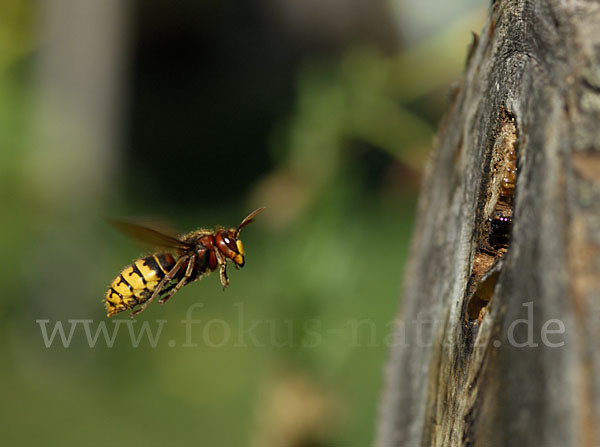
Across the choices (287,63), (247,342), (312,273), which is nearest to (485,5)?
(312,273)

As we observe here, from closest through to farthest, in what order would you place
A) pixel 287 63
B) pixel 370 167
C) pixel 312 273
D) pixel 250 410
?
pixel 312 273, pixel 250 410, pixel 370 167, pixel 287 63

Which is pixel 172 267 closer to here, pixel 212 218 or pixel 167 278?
pixel 167 278

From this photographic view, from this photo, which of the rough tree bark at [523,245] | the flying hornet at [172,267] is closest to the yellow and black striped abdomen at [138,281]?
the flying hornet at [172,267]

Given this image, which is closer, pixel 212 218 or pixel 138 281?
pixel 138 281

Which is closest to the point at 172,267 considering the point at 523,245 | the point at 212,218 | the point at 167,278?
the point at 167,278

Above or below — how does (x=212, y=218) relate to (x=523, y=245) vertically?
above

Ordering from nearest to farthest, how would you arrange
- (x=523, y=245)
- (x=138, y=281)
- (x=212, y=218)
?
(x=523, y=245), (x=138, y=281), (x=212, y=218)

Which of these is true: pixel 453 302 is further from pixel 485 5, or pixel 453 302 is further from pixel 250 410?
pixel 250 410

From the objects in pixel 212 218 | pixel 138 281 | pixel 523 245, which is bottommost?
pixel 523 245
